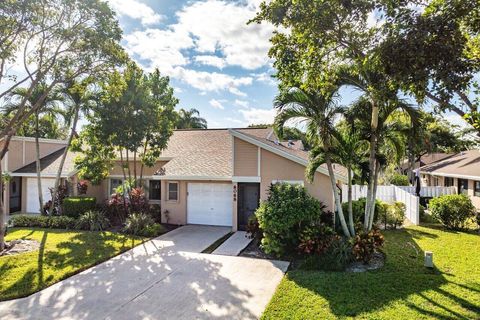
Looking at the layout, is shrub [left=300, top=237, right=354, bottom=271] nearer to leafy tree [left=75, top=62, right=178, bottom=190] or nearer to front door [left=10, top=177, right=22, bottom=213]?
leafy tree [left=75, top=62, right=178, bottom=190]

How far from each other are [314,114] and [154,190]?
38.1 feet

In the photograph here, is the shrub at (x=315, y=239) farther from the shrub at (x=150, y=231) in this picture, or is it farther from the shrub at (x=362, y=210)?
the shrub at (x=150, y=231)

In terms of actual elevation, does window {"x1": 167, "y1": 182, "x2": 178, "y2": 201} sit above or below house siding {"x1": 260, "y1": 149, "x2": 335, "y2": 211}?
below

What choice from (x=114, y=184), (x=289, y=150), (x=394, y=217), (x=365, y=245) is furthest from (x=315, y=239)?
(x=114, y=184)

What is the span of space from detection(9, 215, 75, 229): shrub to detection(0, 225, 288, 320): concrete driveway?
6630mm

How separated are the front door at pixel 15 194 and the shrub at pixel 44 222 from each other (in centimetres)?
477

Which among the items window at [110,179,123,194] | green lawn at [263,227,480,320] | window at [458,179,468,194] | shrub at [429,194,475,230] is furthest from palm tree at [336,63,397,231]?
window at [458,179,468,194]

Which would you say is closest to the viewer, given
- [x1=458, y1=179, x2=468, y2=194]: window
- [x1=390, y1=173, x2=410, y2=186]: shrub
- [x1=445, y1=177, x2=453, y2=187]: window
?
[x1=458, y1=179, x2=468, y2=194]: window

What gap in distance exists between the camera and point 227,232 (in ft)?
48.2

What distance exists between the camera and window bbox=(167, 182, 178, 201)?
16.7 m

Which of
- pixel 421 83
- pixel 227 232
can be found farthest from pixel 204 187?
pixel 421 83

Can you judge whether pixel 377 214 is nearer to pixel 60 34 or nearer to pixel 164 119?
pixel 164 119

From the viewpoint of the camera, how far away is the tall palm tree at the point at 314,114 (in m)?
10.0

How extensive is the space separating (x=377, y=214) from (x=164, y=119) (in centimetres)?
1229
